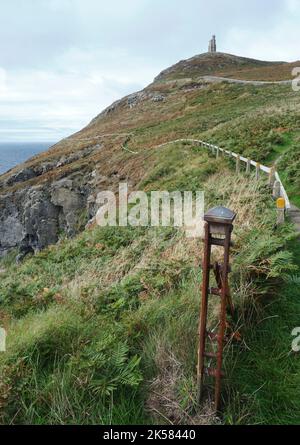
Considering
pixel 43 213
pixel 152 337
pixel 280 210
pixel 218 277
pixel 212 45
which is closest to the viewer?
pixel 218 277

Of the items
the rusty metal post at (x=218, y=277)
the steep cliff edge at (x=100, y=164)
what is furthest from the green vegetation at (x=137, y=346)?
the steep cliff edge at (x=100, y=164)

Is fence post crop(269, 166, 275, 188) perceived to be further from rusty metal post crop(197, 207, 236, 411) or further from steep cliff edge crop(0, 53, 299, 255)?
steep cliff edge crop(0, 53, 299, 255)

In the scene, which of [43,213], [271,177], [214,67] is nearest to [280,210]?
[271,177]

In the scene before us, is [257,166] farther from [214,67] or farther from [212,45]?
[212,45]

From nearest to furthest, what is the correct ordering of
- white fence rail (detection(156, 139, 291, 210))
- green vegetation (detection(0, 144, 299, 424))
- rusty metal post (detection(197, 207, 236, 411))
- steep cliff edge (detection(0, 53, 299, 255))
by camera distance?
1. rusty metal post (detection(197, 207, 236, 411))
2. green vegetation (detection(0, 144, 299, 424))
3. white fence rail (detection(156, 139, 291, 210))
4. steep cliff edge (detection(0, 53, 299, 255))

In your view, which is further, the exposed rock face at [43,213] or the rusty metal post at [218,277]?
the exposed rock face at [43,213]

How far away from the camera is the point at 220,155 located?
17859mm

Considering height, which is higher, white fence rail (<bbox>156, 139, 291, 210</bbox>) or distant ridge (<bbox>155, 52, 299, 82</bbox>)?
distant ridge (<bbox>155, 52, 299, 82</bbox>)

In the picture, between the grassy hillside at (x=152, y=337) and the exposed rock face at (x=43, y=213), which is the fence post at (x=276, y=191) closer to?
the grassy hillside at (x=152, y=337)

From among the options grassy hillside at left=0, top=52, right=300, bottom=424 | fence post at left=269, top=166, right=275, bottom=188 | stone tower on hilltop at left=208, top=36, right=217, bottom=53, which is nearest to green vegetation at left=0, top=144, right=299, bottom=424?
grassy hillside at left=0, top=52, right=300, bottom=424

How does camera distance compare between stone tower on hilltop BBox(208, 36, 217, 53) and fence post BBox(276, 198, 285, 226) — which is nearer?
fence post BBox(276, 198, 285, 226)

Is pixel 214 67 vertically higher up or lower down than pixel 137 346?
higher up

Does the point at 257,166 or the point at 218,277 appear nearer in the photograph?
the point at 218,277
